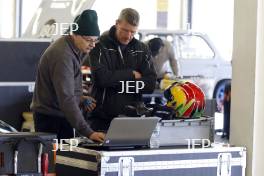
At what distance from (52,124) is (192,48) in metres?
8.31

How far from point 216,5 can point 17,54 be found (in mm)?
8466

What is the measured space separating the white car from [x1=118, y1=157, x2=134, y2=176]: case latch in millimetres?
8500

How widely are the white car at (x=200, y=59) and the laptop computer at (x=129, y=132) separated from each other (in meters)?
8.38

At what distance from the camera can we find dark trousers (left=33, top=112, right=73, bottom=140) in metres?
4.91

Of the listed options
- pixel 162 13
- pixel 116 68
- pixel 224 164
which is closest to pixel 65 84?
pixel 116 68

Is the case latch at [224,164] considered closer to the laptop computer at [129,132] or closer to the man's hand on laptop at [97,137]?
the laptop computer at [129,132]

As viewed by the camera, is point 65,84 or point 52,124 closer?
point 65,84

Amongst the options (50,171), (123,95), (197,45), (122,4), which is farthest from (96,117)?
(122,4)

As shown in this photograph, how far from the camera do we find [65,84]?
15.1 feet

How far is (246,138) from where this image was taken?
14.0ft

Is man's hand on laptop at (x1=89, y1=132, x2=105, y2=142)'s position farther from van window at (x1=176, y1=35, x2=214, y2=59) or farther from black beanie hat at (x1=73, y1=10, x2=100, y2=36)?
van window at (x1=176, y1=35, x2=214, y2=59)

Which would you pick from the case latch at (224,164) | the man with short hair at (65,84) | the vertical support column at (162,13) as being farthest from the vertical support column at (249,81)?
the vertical support column at (162,13)

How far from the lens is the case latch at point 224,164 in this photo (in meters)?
4.18

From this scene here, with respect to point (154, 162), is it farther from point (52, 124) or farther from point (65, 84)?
point (52, 124)
